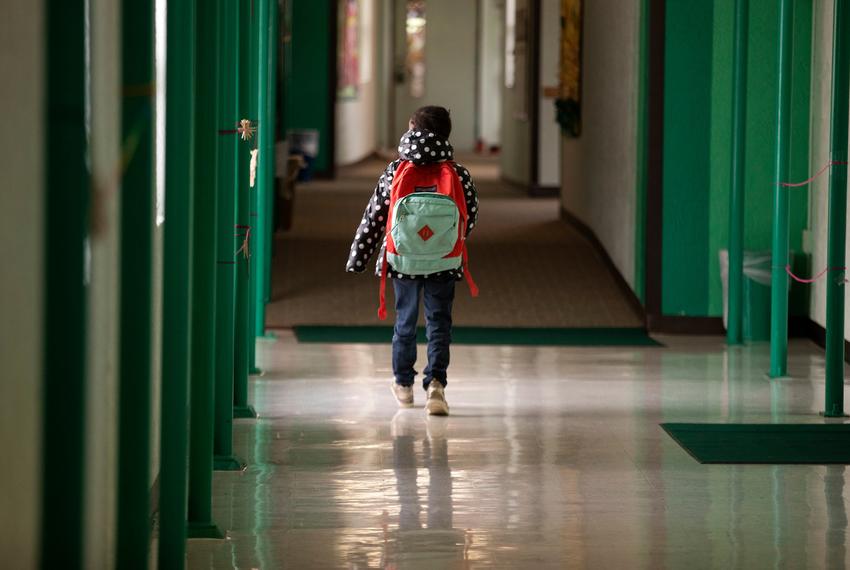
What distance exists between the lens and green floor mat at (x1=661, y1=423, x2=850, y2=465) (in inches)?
218

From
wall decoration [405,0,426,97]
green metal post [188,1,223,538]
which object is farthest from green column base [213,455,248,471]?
wall decoration [405,0,426,97]

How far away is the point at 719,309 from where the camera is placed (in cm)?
876

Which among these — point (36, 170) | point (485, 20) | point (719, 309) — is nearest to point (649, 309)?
point (719, 309)

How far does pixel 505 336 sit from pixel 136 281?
547cm

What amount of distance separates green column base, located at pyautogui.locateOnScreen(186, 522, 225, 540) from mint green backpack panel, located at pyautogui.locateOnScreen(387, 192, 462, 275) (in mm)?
1895

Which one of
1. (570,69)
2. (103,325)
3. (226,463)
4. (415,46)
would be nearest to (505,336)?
(226,463)

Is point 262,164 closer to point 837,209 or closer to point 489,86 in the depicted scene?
point 837,209

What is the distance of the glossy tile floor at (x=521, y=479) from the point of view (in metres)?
4.34

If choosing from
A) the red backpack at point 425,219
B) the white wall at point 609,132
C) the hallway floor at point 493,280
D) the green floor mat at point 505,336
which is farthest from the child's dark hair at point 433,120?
the white wall at point 609,132

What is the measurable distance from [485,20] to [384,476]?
974 inches

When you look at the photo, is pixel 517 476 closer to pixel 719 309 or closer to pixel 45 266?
pixel 45 266

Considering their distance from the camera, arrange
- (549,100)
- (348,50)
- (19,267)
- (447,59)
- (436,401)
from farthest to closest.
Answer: (447,59), (348,50), (549,100), (436,401), (19,267)

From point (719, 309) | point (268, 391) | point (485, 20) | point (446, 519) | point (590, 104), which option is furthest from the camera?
point (485, 20)

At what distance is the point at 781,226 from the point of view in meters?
7.26
